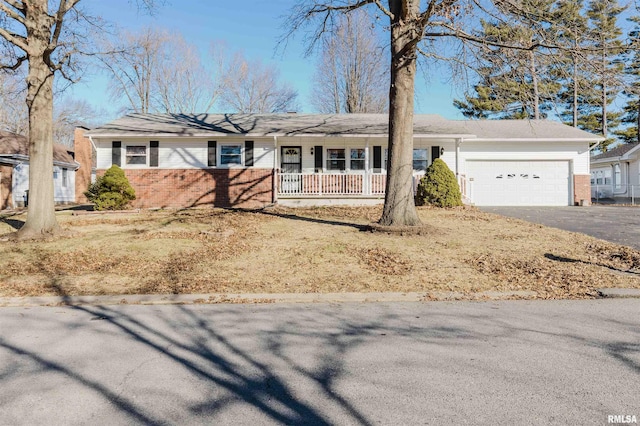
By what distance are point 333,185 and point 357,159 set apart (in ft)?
7.23

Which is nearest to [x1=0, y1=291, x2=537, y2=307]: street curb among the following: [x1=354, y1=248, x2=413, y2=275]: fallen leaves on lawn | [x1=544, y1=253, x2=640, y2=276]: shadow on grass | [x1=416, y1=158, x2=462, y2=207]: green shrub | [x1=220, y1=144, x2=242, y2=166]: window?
[x1=354, y1=248, x2=413, y2=275]: fallen leaves on lawn

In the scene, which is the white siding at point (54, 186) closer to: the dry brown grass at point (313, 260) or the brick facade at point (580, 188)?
the dry brown grass at point (313, 260)

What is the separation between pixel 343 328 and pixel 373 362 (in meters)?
1.04

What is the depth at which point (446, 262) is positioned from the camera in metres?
7.96

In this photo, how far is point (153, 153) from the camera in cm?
1870

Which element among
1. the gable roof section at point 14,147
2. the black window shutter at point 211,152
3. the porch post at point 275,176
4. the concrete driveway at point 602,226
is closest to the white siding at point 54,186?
the gable roof section at point 14,147

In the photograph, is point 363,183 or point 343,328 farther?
point 363,183

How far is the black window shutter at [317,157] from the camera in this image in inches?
781

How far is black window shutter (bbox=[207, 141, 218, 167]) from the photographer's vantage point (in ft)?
61.8

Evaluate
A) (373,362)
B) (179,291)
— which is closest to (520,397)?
(373,362)

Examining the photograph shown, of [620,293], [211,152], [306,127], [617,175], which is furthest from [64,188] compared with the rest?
[617,175]

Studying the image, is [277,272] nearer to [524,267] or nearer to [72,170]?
[524,267]

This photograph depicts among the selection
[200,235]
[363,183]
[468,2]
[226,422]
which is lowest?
[226,422]

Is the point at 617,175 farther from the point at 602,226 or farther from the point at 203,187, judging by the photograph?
the point at 203,187
